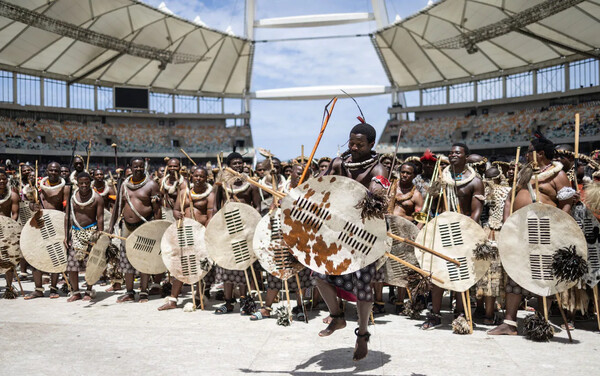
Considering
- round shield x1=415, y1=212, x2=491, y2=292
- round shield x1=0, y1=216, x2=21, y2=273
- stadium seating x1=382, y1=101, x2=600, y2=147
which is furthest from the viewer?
stadium seating x1=382, y1=101, x2=600, y2=147

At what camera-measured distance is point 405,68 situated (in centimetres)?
4031

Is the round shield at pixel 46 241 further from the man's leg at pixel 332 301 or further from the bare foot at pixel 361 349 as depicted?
the bare foot at pixel 361 349

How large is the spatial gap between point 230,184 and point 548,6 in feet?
90.2

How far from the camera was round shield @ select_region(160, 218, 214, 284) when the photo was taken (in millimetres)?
6707

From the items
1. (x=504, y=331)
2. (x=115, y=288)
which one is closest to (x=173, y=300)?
(x=115, y=288)

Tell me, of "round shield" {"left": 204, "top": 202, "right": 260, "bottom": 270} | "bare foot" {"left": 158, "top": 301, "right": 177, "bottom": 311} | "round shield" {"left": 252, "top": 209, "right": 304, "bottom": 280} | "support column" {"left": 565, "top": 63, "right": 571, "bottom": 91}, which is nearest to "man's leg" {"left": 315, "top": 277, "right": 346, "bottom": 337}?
"round shield" {"left": 252, "top": 209, "right": 304, "bottom": 280}

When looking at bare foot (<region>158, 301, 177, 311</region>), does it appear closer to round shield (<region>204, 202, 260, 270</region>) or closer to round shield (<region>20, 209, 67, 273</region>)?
round shield (<region>204, 202, 260, 270</region>)

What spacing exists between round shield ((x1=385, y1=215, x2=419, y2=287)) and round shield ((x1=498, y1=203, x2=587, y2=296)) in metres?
1.12

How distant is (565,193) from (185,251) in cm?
482

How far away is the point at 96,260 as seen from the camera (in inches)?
291

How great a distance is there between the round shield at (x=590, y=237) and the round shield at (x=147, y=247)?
5.49 m

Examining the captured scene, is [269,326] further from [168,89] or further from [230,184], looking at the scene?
[168,89]

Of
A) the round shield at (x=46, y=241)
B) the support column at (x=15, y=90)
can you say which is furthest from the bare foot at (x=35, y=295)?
the support column at (x=15, y=90)

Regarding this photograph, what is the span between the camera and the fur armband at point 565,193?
5.07m
